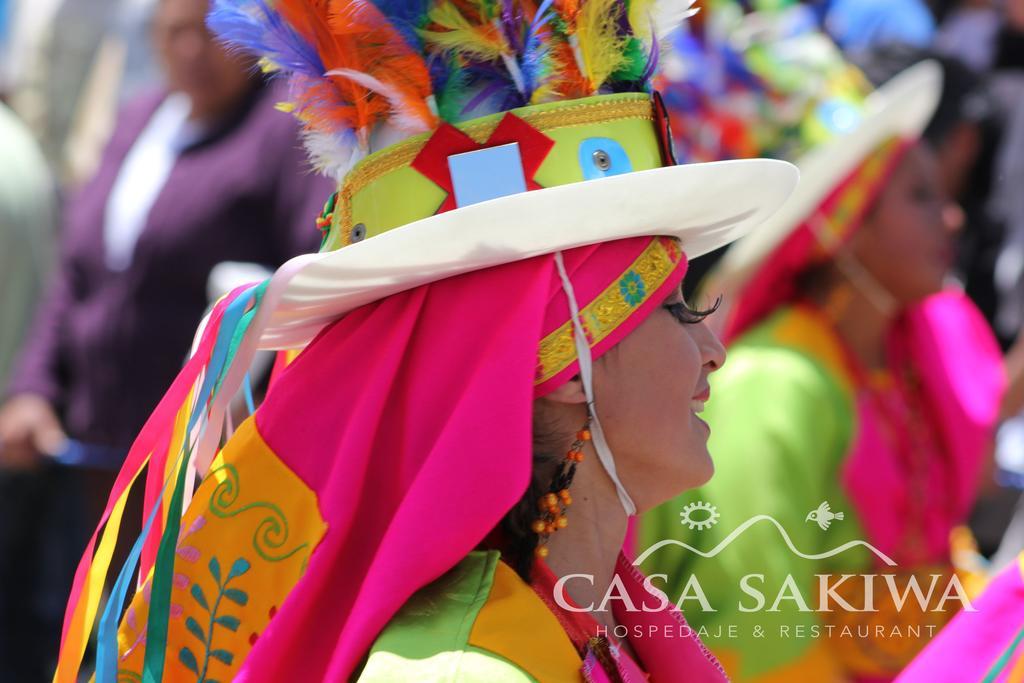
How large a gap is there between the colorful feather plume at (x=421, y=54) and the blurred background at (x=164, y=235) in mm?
1684

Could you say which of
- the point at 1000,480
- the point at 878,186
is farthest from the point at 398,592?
the point at 1000,480

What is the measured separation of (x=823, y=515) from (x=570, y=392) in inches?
76.8

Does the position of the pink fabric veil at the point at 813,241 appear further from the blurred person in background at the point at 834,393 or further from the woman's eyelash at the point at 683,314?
the woman's eyelash at the point at 683,314

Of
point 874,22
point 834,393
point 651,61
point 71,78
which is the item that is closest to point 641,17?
point 651,61

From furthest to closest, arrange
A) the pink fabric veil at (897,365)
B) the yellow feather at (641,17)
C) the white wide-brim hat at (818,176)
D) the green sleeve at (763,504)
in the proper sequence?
the white wide-brim hat at (818,176), the pink fabric veil at (897,365), the green sleeve at (763,504), the yellow feather at (641,17)

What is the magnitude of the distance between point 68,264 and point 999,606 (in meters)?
3.40

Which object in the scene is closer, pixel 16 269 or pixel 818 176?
pixel 818 176

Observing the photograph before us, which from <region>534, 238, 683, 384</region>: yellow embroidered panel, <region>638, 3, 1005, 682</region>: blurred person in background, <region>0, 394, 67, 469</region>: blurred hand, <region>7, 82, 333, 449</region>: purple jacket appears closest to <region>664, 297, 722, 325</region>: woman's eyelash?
<region>534, 238, 683, 384</region>: yellow embroidered panel

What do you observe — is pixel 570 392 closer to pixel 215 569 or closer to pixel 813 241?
pixel 215 569

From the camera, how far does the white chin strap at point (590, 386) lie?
2.22m

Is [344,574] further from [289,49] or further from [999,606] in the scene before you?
[999,606]

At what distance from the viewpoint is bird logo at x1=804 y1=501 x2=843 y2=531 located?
4039 mm

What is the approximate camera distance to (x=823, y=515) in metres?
4.04

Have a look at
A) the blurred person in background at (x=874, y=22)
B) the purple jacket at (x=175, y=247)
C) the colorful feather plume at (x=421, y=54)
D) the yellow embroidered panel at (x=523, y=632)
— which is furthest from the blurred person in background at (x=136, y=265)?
the blurred person in background at (x=874, y=22)
